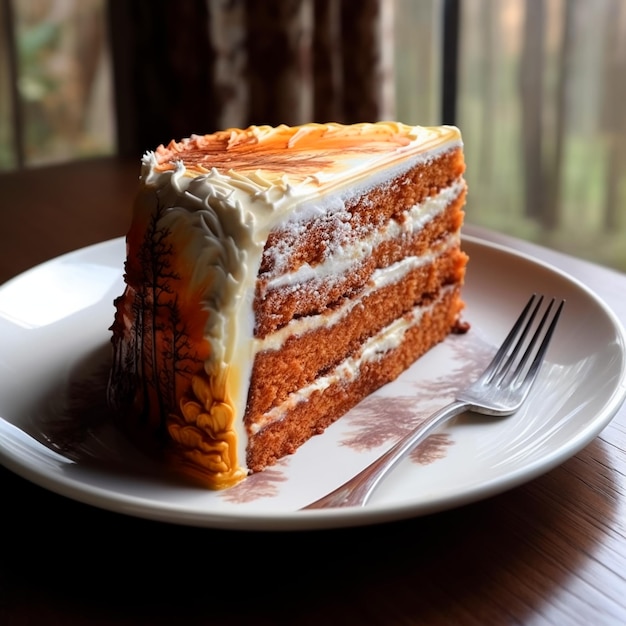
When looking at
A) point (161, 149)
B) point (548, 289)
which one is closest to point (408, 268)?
point (548, 289)

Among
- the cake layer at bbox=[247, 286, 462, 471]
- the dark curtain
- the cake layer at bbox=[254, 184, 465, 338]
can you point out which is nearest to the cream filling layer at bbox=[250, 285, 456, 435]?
the cake layer at bbox=[247, 286, 462, 471]

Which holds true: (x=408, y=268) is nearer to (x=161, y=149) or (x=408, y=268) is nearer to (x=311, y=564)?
(x=161, y=149)

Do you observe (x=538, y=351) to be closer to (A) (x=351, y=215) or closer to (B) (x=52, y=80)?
(A) (x=351, y=215)

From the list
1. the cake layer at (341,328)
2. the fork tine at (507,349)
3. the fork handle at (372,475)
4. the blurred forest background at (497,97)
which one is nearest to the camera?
the fork handle at (372,475)

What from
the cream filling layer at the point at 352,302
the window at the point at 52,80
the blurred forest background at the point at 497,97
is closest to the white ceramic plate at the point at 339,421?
the cream filling layer at the point at 352,302

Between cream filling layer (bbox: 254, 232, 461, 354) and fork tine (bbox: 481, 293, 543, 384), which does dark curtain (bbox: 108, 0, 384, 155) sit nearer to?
cream filling layer (bbox: 254, 232, 461, 354)

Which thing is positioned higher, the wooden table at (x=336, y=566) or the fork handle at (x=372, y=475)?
the fork handle at (x=372, y=475)

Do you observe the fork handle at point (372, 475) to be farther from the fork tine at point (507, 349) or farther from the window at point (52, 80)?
the window at point (52, 80)
